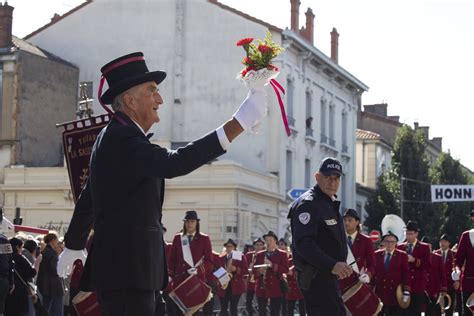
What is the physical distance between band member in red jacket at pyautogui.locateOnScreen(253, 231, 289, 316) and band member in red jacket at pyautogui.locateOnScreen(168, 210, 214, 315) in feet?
28.5

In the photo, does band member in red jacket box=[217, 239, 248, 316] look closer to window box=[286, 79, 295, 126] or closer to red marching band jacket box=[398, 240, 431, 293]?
red marching band jacket box=[398, 240, 431, 293]

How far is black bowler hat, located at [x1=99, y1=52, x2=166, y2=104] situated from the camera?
263 inches

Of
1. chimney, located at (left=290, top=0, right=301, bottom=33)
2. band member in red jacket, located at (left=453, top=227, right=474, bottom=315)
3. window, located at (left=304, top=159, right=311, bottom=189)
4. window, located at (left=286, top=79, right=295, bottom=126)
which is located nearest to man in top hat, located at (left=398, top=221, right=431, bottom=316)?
band member in red jacket, located at (left=453, top=227, right=474, bottom=315)

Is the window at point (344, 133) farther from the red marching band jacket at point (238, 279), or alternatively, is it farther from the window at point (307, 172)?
the red marching band jacket at point (238, 279)

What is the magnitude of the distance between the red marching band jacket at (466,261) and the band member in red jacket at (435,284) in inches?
223

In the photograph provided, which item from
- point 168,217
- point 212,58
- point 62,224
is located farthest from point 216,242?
point 212,58

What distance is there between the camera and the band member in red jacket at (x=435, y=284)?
23078 mm

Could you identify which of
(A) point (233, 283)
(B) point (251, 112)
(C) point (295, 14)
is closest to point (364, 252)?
(B) point (251, 112)

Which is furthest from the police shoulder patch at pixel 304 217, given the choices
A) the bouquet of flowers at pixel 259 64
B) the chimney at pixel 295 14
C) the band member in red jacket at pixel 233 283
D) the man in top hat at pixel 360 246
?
the chimney at pixel 295 14

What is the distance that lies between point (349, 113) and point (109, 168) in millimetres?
55797

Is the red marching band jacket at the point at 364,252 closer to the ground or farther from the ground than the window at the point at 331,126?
closer to the ground

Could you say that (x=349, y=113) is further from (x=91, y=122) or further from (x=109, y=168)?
(x=109, y=168)

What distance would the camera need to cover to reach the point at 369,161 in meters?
75.2

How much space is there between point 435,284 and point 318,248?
13.6 m
